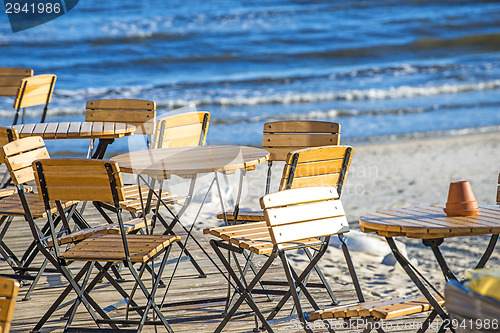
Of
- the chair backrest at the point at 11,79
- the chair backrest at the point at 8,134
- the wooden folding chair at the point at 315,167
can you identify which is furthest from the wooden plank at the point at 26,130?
the wooden folding chair at the point at 315,167

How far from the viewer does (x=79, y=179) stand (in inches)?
126

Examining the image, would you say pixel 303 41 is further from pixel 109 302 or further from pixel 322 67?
pixel 109 302

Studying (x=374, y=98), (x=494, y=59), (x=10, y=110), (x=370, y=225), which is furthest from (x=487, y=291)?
(x=494, y=59)

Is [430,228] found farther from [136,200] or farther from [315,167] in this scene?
[136,200]

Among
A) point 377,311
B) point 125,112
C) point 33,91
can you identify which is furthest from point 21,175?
point 33,91

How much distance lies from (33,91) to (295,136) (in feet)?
9.12

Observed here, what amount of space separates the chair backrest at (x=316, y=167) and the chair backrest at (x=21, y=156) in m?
1.37

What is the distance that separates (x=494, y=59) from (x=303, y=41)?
20.6 feet

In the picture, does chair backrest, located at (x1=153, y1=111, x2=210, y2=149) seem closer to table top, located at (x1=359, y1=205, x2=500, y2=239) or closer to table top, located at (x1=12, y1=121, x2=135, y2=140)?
table top, located at (x1=12, y1=121, x2=135, y2=140)

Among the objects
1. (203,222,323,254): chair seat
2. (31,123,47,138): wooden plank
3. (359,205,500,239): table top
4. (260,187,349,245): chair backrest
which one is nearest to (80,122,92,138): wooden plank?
(31,123,47,138): wooden plank

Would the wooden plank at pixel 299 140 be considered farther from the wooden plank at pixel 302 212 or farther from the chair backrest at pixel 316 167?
the wooden plank at pixel 302 212

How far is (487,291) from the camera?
194 cm

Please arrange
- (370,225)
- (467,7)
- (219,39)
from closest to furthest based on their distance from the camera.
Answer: (370,225) → (219,39) → (467,7)

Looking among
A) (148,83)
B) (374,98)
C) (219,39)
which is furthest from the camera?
(219,39)
